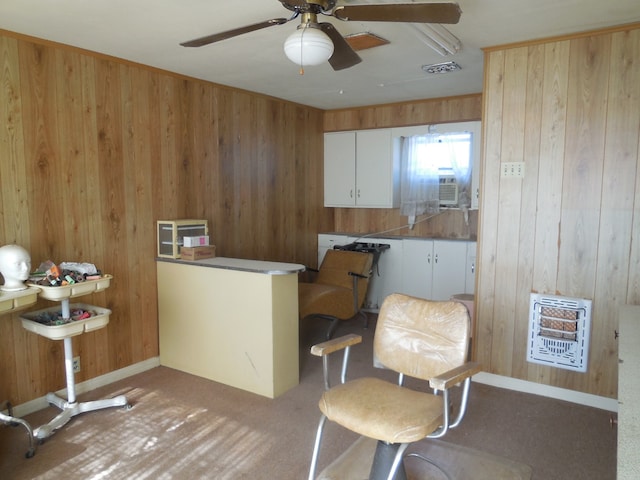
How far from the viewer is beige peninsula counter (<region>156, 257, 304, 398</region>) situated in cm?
305

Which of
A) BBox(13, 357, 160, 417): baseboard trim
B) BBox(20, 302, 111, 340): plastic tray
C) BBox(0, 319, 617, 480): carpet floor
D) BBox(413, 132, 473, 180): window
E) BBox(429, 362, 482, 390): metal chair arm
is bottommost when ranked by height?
BBox(0, 319, 617, 480): carpet floor

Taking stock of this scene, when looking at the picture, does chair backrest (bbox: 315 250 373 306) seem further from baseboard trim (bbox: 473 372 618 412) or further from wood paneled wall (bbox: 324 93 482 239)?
baseboard trim (bbox: 473 372 618 412)

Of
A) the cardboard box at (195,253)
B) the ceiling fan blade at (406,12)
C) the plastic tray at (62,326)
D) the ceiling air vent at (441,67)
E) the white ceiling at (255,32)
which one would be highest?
the ceiling air vent at (441,67)

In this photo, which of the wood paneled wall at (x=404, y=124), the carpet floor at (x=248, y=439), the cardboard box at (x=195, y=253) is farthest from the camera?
the wood paneled wall at (x=404, y=124)

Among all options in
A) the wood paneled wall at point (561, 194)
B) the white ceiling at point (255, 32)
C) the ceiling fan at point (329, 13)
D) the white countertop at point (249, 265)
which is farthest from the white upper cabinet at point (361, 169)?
the ceiling fan at point (329, 13)

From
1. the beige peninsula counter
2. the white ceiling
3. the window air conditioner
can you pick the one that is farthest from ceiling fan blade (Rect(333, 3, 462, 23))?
the window air conditioner

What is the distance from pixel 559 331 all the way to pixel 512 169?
1.11 m

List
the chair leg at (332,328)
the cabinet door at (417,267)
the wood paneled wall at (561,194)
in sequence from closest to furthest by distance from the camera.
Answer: the wood paneled wall at (561,194), the chair leg at (332,328), the cabinet door at (417,267)

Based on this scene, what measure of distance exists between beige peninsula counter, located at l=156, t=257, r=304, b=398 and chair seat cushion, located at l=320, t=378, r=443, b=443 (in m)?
1.08

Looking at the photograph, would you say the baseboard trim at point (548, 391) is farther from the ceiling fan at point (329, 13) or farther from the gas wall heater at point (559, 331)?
the ceiling fan at point (329, 13)

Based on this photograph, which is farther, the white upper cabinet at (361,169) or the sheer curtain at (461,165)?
the white upper cabinet at (361,169)

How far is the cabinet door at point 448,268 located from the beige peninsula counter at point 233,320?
6.87 feet

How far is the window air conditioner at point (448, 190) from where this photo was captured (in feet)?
15.9

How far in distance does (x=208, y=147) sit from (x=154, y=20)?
1478 mm
